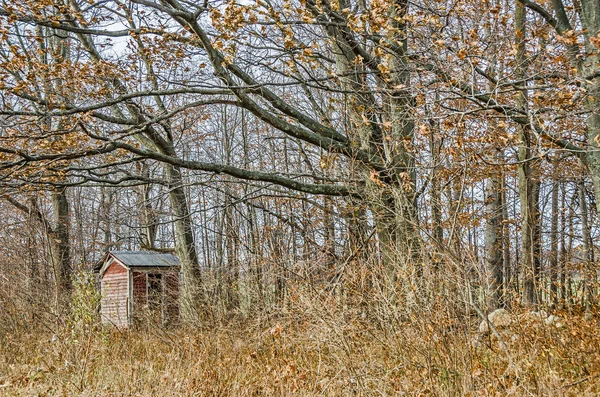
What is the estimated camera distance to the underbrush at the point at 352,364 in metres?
5.33

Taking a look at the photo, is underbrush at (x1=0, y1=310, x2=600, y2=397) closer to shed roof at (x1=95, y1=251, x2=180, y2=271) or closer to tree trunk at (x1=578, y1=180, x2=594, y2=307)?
tree trunk at (x1=578, y1=180, x2=594, y2=307)

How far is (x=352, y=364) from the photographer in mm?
6020

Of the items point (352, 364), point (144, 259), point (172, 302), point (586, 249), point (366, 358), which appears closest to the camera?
point (352, 364)

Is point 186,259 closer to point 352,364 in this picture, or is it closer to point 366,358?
point 366,358

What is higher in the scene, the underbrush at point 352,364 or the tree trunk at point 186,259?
the tree trunk at point 186,259

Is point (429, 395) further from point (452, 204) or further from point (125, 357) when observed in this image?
point (125, 357)

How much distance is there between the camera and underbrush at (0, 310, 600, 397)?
5328 mm

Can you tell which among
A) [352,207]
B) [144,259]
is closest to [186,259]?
[144,259]

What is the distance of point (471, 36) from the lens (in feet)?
25.9

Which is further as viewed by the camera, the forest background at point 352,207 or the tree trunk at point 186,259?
the tree trunk at point 186,259

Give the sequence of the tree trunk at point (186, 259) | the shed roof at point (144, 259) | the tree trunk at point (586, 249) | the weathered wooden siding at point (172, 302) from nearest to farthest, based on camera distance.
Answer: the tree trunk at point (586, 249), the tree trunk at point (186, 259), the weathered wooden siding at point (172, 302), the shed roof at point (144, 259)

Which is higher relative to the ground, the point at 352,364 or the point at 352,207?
the point at 352,207

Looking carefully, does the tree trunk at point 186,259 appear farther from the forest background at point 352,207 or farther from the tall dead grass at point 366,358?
the tall dead grass at point 366,358

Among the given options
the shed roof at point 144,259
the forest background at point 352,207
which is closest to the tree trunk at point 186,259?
the forest background at point 352,207
